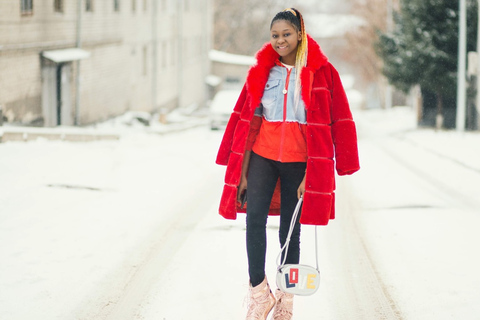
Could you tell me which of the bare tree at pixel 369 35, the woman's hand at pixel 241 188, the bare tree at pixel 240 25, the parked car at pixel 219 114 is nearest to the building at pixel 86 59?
the parked car at pixel 219 114

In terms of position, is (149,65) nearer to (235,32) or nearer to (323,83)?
(323,83)

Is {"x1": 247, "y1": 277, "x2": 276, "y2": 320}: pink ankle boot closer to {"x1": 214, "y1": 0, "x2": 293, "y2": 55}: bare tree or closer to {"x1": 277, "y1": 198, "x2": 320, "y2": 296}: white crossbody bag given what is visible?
{"x1": 277, "y1": 198, "x2": 320, "y2": 296}: white crossbody bag

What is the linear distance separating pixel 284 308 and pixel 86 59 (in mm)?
21364

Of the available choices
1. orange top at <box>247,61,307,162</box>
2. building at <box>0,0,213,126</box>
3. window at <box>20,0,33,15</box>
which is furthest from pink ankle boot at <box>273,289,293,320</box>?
window at <box>20,0,33,15</box>

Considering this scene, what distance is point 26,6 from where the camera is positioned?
763 inches

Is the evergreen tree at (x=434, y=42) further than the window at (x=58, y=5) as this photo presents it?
Yes

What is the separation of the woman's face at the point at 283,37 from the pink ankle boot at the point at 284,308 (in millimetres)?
1485

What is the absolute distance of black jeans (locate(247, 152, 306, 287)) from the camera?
4480 mm

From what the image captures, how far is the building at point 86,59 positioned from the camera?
61.6 feet

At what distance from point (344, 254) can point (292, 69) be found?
2755 mm

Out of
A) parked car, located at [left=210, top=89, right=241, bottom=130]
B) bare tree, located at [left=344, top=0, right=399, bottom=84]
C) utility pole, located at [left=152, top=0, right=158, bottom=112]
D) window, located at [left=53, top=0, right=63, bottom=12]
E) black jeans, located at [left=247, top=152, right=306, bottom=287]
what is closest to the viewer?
black jeans, located at [left=247, top=152, right=306, bottom=287]

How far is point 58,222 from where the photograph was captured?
7.93 m

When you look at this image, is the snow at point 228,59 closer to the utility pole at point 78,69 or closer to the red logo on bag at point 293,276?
the utility pole at point 78,69

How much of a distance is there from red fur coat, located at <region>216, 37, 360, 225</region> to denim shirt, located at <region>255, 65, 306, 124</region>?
0.05 meters
